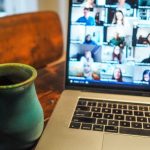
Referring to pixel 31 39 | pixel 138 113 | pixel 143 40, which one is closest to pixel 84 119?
pixel 138 113

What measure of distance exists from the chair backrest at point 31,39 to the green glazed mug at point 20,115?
2.07 feet

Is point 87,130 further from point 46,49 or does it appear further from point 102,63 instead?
point 46,49

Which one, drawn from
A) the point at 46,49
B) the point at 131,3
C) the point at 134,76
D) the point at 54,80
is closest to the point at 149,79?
the point at 134,76

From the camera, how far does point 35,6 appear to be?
2068 mm

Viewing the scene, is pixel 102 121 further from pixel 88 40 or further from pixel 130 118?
pixel 88 40

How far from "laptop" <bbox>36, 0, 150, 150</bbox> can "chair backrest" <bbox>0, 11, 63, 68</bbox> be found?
452 mm

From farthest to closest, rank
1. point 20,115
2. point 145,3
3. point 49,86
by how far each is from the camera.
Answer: point 49,86 < point 145,3 < point 20,115

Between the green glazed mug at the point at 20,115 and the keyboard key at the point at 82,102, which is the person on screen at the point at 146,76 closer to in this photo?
the keyboard key at the point at 82,102

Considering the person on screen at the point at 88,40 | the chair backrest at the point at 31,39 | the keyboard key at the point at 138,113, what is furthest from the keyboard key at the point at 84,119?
the chair backrest at the point at 31,39

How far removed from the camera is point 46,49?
1320 mm

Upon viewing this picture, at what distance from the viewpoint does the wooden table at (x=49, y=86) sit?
829 mm

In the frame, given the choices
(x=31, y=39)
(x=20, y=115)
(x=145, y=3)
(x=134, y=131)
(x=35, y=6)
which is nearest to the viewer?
(x=20, y=115)

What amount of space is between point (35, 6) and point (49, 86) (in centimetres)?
124

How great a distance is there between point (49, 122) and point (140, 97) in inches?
10.1
